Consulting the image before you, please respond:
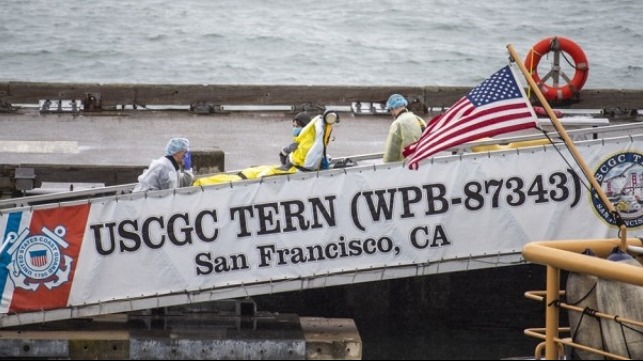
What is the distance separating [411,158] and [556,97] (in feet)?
36.5

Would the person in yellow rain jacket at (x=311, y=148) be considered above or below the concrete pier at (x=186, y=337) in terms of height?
above

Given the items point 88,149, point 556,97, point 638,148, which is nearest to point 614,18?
point 556,97

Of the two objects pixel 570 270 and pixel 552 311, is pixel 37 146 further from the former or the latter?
pixel 570 270

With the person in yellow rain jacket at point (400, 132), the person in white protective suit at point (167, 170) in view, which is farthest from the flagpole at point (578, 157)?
the person in white protective suit at point (167, 170)

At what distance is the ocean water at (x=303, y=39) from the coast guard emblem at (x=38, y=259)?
31.4 meters

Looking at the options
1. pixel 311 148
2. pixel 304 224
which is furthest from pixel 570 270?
pixel 311 148

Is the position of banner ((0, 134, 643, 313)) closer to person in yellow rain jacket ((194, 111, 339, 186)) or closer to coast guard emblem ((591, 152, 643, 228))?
coast guard emblem ((591, 152, 643, 228))

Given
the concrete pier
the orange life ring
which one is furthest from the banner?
the orange life ring

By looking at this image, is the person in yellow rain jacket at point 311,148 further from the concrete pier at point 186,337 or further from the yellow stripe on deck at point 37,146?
the yellow stripe on deck at point 37,146

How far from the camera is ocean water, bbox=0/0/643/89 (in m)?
48.9

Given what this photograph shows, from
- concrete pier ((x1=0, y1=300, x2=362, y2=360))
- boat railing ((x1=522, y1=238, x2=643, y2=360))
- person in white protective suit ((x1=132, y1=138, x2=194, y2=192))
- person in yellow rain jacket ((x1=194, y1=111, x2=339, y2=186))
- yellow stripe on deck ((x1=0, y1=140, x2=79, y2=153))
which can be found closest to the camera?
boat railing ((x1=522, y1=238, x2=643, y2=360))

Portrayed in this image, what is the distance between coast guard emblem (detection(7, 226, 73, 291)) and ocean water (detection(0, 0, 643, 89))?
31.4 meters

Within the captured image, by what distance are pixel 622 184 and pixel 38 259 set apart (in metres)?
6.84

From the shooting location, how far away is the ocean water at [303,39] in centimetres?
4888
